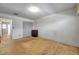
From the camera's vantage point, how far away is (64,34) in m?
1.63

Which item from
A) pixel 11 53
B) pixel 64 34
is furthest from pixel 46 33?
pixel 11 53

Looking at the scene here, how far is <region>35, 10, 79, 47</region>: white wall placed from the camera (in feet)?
5.27

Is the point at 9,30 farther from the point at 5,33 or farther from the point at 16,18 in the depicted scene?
the point at 16,18

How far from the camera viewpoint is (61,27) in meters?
1.64

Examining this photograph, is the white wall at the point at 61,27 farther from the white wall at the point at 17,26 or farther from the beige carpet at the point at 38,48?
the white wall at the point at 17,26

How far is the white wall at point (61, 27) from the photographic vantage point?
161 cm

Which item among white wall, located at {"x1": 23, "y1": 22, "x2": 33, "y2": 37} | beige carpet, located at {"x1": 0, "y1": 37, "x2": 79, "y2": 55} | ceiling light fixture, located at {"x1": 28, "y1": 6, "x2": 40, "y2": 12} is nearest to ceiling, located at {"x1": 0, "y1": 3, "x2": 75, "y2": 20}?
ceiling light fixture, located at {"x1": 28, "y1": 6, "x2": 40, "y2": 12}

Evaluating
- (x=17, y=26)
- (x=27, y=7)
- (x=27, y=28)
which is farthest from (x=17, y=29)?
(x=27, y=7)

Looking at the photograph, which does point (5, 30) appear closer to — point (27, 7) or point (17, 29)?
point (17, 29)

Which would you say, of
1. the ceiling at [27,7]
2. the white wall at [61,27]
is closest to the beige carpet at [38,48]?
the white wall at [61,27]

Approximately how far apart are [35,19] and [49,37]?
14.6 inches

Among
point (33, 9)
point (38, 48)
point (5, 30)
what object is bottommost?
point (38, 48)

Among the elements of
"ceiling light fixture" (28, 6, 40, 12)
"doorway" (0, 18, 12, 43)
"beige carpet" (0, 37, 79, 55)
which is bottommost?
"beige carpet" (0, 37, 79, 55)

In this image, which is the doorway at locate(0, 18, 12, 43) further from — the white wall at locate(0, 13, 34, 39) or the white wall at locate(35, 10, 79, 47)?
the white wall at locate(35, 10, 79, 47)
